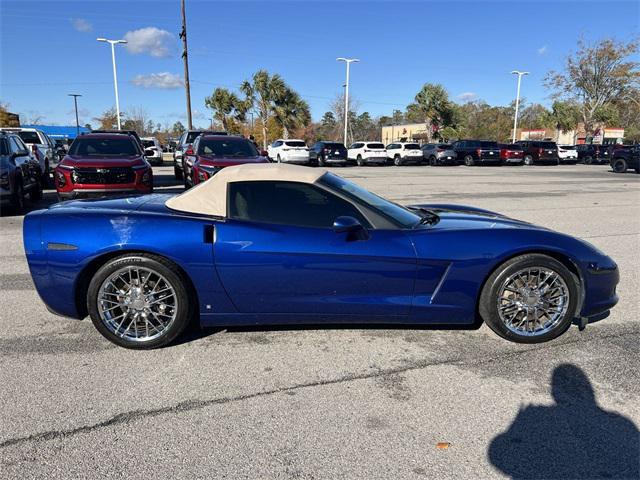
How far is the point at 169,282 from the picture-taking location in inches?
133

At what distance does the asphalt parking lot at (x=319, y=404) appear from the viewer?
2297 millimetres

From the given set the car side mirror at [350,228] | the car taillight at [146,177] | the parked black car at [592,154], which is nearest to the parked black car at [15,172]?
the car taillight at [146,177]

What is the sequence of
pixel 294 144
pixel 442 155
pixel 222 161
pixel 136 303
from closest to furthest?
pixel 136 303 < pixel 222 161 < pixel 294 144 < pixel 442 155

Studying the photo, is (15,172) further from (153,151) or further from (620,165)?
(620,165)

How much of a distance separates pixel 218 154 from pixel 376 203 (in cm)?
819

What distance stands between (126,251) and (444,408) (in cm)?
245

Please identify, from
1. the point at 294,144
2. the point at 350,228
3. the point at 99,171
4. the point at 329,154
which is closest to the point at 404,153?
the point at 329,154

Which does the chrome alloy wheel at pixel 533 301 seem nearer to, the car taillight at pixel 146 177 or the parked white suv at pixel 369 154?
the car taillight at pixel 146 177

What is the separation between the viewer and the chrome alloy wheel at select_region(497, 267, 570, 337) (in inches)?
140

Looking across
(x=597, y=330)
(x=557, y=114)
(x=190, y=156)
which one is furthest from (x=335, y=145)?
(x=557, y=114)

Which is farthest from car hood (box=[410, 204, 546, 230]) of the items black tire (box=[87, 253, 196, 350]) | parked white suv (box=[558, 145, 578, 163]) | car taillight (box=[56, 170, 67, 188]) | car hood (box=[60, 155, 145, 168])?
parked white suv (box=[558, 145, 578, 163])

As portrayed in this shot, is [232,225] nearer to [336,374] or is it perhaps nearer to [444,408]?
[336,374]

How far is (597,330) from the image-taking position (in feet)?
12.9

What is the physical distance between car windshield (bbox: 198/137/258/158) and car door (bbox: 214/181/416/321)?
26.5ft
